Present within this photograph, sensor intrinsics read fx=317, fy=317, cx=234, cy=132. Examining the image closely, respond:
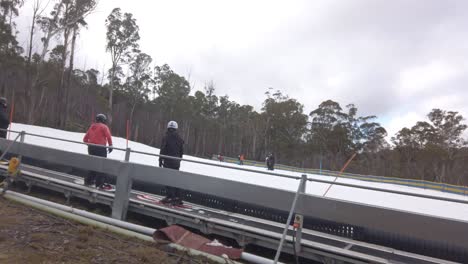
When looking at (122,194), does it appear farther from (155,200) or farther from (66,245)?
(66,245)

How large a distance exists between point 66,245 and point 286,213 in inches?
118

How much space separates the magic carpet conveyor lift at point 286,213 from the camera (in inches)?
132

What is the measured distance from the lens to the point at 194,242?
4039 millimetres

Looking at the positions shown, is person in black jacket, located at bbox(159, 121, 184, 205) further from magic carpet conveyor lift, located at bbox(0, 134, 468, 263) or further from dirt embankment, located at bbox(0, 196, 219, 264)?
dirt embankment, located at bbox(0, 196, 219, 264)

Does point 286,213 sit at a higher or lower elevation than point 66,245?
higher

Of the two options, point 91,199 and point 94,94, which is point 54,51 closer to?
point 94,94

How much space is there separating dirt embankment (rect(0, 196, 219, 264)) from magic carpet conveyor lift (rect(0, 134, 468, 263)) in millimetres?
868

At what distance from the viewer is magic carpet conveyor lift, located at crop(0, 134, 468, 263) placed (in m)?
3.36

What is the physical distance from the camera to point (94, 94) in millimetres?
56156

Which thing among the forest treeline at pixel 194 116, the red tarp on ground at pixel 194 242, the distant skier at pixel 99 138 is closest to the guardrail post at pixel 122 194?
the red tarp on ground at pixel 194 242

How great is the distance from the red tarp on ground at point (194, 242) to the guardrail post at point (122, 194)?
1.18 metres

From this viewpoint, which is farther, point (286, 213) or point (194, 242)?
point (286, 213)

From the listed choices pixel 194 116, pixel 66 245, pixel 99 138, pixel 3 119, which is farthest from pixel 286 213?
pixel 194 116

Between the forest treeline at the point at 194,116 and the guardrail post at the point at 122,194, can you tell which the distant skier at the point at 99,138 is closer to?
the guardrail post at the point at 122,194
